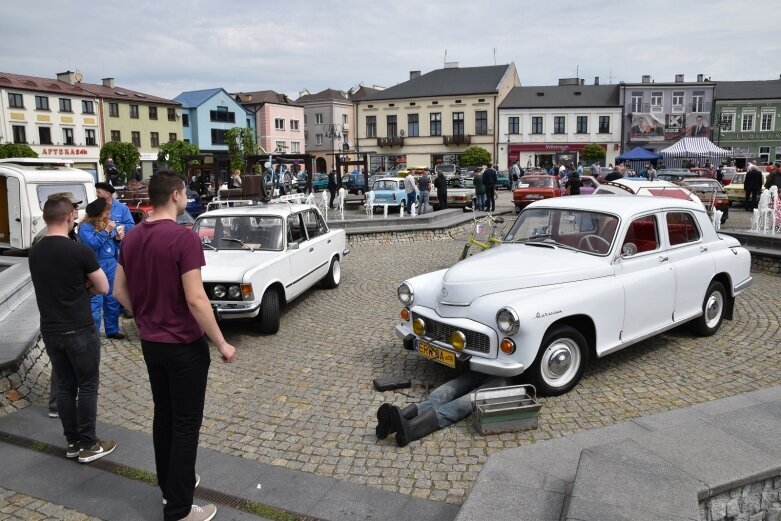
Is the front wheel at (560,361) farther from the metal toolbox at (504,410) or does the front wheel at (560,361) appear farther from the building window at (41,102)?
the building window at (41,102)

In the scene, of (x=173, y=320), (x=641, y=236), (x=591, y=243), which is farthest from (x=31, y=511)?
(x=641, y=236)

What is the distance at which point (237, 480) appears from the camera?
162 inches

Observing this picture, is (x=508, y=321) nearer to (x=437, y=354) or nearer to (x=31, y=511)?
(x=437, y=354)

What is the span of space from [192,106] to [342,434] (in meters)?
64.0

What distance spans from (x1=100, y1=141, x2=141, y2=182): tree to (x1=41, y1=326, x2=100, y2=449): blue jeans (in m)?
46.5

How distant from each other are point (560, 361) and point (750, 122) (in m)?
63.0

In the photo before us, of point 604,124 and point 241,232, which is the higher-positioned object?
point 604,124

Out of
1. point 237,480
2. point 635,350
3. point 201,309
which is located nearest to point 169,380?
point 201,309

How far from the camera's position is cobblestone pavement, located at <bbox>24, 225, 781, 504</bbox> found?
4.48m

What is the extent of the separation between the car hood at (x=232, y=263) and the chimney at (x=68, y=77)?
56.8 m

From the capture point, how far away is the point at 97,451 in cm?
441

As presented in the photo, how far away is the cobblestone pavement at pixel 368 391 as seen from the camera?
176 inches

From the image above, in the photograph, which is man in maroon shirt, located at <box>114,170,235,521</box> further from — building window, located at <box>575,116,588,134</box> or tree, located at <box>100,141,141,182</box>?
building window, located at <box>575,116,588,134</box>

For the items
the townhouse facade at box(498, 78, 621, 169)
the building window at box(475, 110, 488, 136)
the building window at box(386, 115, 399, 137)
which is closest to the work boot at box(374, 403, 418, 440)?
the townhouse facade at box(498, 78, 621, 169)
